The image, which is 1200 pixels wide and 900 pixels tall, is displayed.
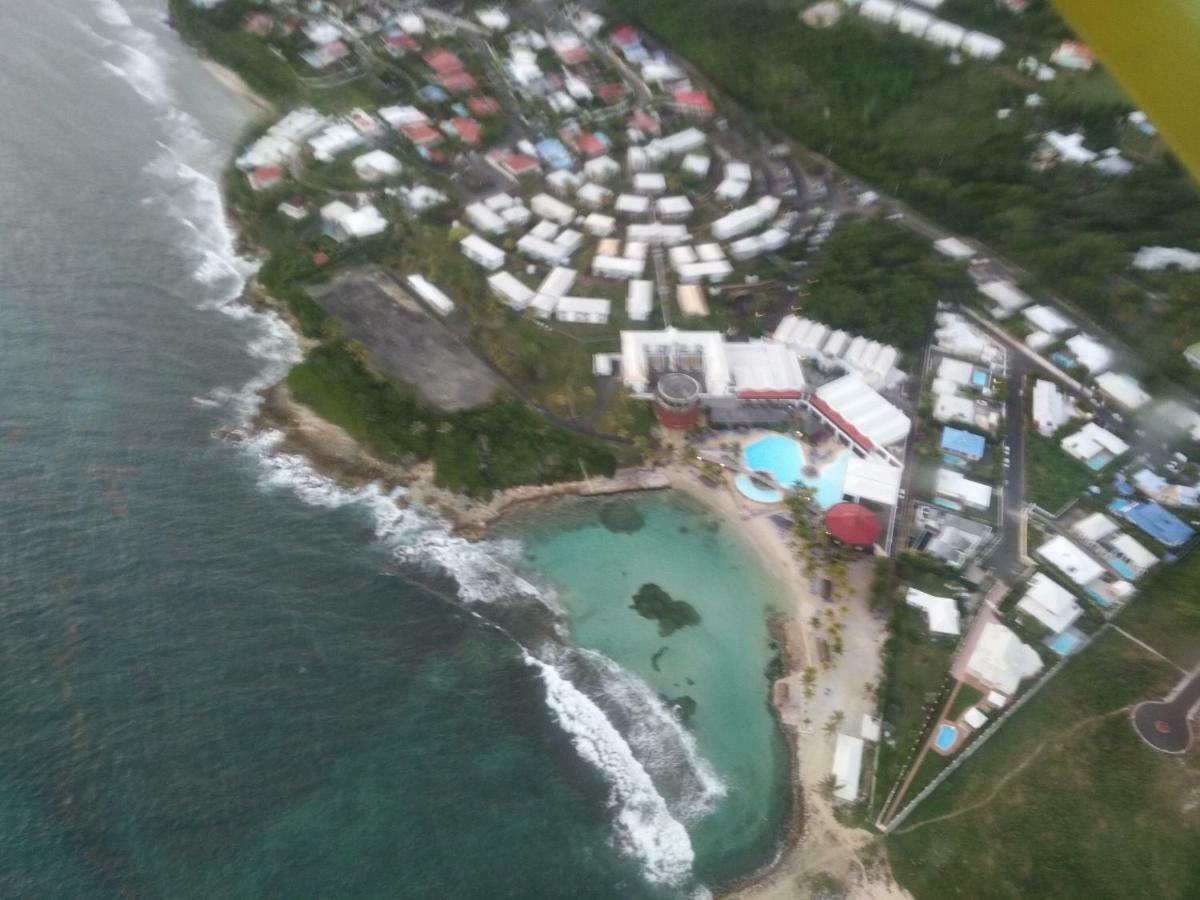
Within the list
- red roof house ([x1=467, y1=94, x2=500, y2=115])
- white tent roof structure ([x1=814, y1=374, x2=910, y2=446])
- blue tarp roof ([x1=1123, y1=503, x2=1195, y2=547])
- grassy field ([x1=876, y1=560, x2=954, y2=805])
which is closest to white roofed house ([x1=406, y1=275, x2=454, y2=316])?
red roof house ([x1=467, y1=94, x2=500, y2=115])

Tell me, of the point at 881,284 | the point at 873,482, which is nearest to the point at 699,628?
the point at 873,482

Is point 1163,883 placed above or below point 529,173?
below

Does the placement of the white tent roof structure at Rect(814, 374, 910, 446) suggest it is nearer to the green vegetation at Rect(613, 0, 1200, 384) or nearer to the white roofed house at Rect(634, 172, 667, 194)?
the green vegetation at Rect(613, 0, 1200, 384)

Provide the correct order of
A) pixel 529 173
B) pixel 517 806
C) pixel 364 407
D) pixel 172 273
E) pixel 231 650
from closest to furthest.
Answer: pixel 517 806 → pixel 231 650 → pixel 364 407 → pixel 172 273 → pixel 529 173

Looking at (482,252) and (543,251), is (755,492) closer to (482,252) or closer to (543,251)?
(543,251)

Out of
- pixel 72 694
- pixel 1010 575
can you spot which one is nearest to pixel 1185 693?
pixel 1010 575

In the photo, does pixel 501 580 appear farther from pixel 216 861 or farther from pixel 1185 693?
pixel 1185 693
